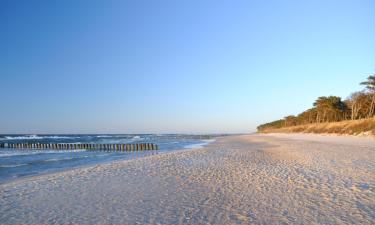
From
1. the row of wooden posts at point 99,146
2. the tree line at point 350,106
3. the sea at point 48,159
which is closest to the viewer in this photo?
the sea at point 48,159

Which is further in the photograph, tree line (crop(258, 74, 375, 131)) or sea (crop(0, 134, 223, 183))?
tree line (crop(258, 74, 375, 131))

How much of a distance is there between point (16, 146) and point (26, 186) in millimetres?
44484

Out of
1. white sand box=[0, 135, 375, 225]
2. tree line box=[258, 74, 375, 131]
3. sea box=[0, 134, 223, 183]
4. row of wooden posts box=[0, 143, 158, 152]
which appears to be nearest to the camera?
white sand box=[0, 135, 375, 225]

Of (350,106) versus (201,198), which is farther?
(350,106)

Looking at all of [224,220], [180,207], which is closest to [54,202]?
[180,207]

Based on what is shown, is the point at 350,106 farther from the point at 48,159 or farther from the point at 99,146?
the point at 48,159

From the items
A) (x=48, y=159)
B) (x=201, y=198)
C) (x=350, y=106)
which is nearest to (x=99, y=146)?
(x=48, y=159)

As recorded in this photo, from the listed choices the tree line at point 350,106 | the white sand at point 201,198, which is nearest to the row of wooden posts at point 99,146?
the white sand at point 201,198

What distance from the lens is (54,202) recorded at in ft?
23.1

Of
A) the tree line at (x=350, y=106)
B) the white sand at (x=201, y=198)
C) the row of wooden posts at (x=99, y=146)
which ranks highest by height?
the tree line at (x=350, y=106)

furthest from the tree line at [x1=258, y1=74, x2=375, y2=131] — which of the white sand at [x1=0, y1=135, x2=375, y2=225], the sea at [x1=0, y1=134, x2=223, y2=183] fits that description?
the white sand at [x1=0, y1=135, x2=375, y2=225]

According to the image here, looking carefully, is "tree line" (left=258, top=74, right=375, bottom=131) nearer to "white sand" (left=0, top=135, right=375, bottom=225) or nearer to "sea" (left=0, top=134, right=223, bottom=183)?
"sea" (left=0, top=134, right=223, bottom=183)

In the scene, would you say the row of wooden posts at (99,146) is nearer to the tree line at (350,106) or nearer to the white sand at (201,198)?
the white sand at (201,198)

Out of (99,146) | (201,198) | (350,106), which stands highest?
(350,106)
